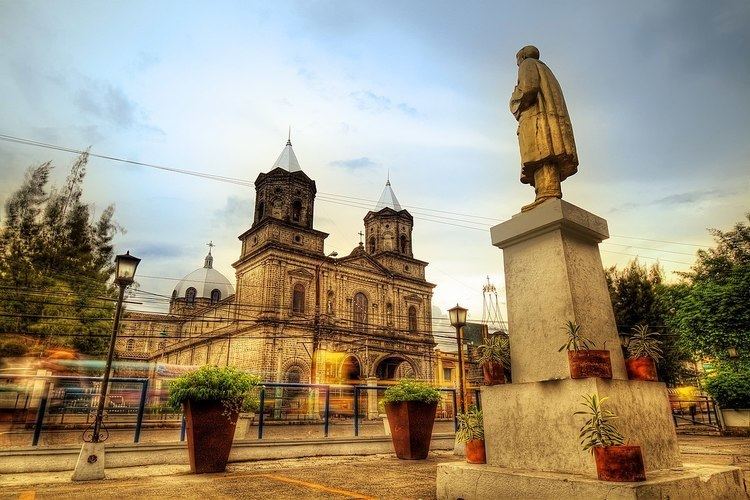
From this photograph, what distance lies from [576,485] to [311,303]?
28969 millimetres

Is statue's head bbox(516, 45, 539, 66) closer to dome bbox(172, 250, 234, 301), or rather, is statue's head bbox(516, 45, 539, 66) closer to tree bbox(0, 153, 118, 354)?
tree bbox(0, 153, 118, 354)

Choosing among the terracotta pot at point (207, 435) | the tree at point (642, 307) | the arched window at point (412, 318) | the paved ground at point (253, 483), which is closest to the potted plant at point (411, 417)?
the paved ground at point (253, 483)

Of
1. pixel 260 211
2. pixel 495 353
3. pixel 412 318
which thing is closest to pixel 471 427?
pixel 495 353

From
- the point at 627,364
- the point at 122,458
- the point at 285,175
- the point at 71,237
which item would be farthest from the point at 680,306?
the point at 71,237

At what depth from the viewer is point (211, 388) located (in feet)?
19.4

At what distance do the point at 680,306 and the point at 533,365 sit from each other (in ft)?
66.5

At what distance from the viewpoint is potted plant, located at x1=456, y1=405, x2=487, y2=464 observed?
366 cm

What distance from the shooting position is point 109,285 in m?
25.7

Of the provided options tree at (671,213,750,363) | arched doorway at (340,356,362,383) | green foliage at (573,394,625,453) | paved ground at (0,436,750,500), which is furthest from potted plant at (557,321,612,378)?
arched doorway at (340,356,362,383)

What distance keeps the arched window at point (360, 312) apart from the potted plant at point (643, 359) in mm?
29501

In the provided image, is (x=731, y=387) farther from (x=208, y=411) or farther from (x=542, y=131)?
(x=208, y=411)

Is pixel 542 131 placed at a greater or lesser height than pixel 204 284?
lesser

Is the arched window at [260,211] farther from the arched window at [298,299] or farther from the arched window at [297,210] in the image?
the arched window at [298,299]

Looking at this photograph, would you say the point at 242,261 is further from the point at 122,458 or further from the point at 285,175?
the point at 122,458
